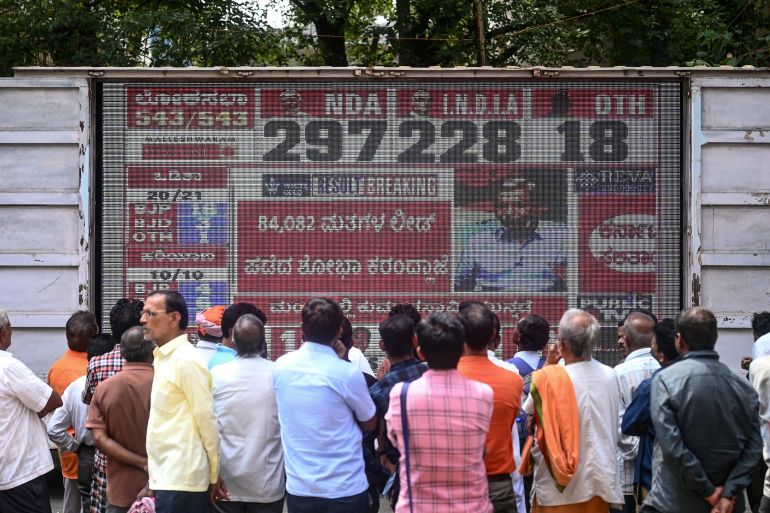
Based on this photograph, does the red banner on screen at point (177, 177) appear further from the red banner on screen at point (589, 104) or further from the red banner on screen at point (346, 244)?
the red banner on screen at point (589, 104)

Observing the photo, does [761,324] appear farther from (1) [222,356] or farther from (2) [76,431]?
(2) [76,431]

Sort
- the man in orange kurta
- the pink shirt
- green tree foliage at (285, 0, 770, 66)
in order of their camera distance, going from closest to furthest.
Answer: the pink shirt, the man in orange kurta, green tree foliage at (285, 0, 770, 66)

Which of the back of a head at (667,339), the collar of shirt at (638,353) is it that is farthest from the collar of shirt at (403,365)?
the collar of shirt at (638,353)

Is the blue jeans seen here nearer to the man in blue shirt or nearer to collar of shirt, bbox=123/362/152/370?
the man in blue shirt

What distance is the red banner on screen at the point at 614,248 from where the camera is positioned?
800cm

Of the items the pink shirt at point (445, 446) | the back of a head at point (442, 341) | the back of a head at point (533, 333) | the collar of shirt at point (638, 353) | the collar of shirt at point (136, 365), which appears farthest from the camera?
the back of a head at point (533, 333)

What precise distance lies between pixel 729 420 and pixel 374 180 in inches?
142

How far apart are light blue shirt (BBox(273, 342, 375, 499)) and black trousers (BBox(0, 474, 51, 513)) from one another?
5.81 ft

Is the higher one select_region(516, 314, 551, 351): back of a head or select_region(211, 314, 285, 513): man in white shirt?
select_region(516, 314, 551, 351): back of a head

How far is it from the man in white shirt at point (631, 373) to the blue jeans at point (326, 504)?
175cm

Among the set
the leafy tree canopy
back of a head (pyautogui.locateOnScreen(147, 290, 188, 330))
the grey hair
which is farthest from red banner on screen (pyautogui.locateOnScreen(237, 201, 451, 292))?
the leafy tree canopy

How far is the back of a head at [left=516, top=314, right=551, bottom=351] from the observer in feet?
21.8

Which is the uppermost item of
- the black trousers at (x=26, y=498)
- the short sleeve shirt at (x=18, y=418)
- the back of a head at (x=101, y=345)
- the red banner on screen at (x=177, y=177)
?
the red banner on screen at (x=177, y=177)

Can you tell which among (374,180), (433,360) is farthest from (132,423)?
(374,180)
